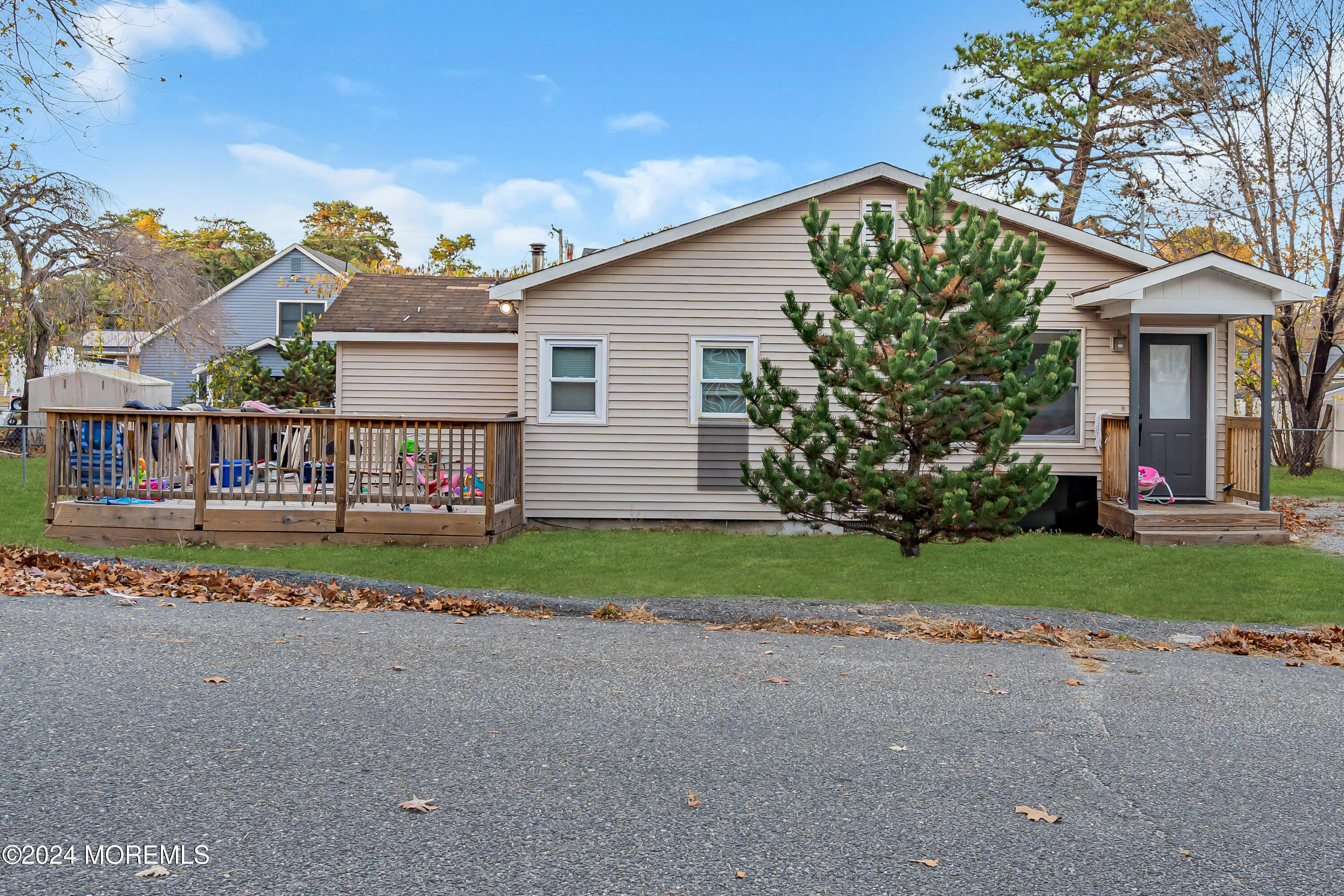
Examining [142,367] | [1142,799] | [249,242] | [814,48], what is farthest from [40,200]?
[249,242]

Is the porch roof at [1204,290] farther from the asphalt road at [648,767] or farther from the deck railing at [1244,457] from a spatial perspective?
the asphalt road at [648,767]

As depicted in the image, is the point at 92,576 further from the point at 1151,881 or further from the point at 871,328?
the point at 1151,881

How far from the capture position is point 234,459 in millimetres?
10914

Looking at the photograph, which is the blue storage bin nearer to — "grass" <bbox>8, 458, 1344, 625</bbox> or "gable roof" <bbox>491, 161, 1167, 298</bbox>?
"grass" <bbox>8, 458, 1344, 625</bbox>

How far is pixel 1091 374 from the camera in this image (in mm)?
12508

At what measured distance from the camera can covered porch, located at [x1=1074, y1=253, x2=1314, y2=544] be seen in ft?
36.9

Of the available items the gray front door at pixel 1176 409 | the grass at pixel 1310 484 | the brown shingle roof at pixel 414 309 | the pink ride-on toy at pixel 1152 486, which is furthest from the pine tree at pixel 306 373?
the grass at pixel 1310 484

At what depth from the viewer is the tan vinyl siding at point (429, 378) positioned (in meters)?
14.1

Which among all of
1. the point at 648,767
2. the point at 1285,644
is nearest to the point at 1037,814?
the point at 648,767

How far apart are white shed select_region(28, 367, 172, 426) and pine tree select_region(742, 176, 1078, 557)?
2061 centimetres

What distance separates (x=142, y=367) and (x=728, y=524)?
96.9 ft

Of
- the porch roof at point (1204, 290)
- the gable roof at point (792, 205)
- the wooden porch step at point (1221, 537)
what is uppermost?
the gable roof at point (792, 205)

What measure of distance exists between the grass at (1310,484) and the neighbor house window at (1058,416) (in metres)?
5.30

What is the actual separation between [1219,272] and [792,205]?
5.10 m
